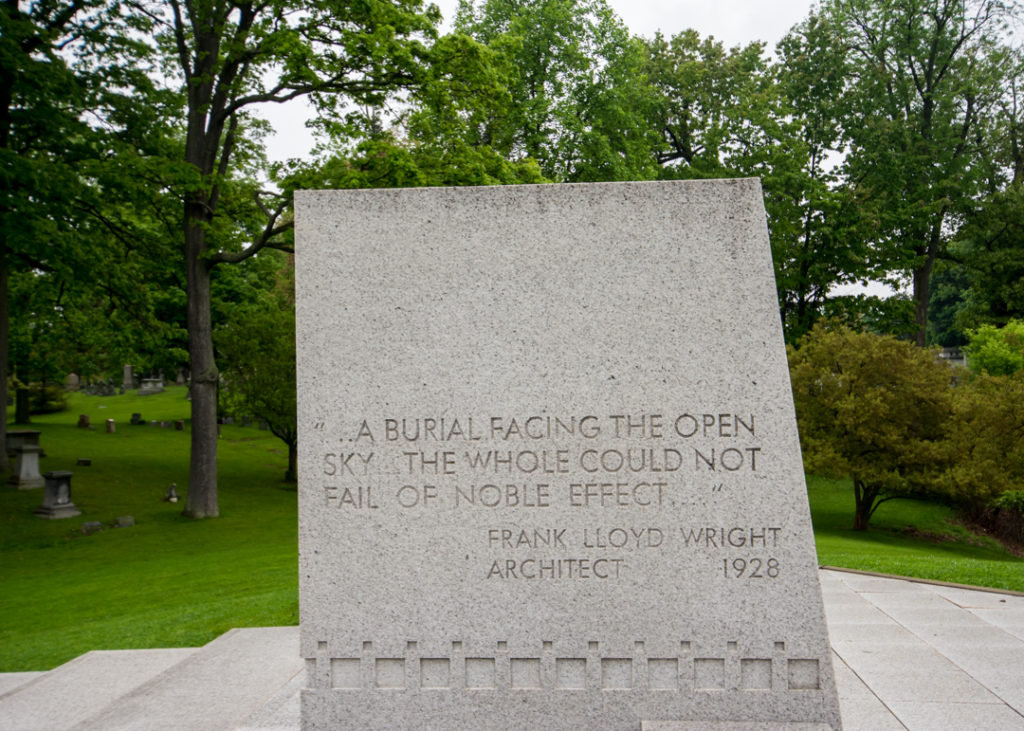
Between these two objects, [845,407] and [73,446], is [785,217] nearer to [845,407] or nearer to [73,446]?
[845,407]

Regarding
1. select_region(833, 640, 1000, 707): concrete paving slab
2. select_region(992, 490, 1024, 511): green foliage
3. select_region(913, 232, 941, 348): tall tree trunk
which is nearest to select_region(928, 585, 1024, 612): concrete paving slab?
select_region(833, 640, 1000, 707): concrete paving slab

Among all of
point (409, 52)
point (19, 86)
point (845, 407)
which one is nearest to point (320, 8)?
point (409, 52)

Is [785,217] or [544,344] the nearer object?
[544,344]

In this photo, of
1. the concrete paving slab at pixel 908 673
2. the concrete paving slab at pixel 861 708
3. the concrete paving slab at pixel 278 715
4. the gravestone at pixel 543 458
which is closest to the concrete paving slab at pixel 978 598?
the concrete paving slab at pixel 908 673

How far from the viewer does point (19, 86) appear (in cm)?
1775

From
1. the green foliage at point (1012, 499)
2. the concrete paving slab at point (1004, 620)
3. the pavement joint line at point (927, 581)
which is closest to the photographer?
the concrete paving slab at point (1004, 620)

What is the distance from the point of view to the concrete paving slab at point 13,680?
6440mm

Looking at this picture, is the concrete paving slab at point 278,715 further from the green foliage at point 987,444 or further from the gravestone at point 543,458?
the green foliage at point 987,444

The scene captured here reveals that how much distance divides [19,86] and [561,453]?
63.5 feet

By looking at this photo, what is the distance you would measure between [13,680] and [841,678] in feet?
23.2

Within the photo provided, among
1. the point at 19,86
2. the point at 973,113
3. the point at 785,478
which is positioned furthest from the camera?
the point at 973,113

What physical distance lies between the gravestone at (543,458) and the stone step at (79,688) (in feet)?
8.38

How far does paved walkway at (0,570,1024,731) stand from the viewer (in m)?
4.55

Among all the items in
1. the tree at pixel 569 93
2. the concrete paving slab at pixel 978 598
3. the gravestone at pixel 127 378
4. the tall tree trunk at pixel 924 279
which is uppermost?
the tree at pixel 569 93
